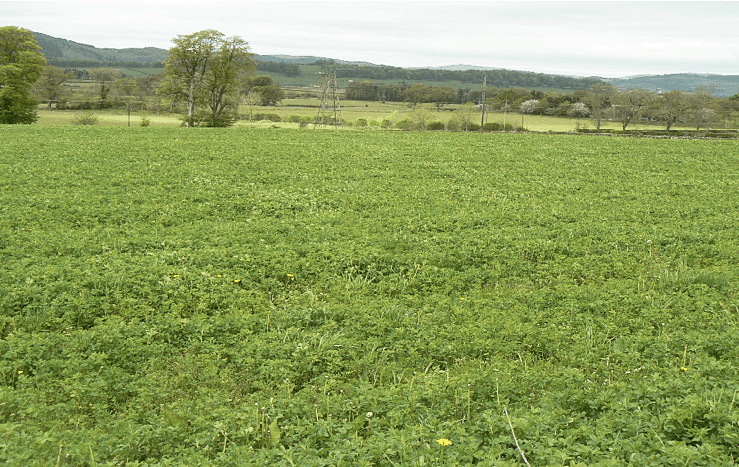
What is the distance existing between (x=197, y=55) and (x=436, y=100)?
5498 centimetres

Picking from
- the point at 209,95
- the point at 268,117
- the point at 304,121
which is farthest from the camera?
the point at 268,117

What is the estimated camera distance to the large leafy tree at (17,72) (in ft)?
201

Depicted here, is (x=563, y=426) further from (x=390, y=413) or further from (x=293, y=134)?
(x=293, y=134)

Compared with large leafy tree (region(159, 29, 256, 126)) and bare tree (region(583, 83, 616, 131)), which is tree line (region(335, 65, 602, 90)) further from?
large leafy tree (region(159, 29, 256, 126))

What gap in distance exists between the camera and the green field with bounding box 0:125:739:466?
522 centimetres

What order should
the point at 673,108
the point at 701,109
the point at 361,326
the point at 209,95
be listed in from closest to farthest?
the point at 361,326
the point at 209,95
the point at 701,109
the point at 673,108

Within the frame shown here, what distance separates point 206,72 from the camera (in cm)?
7256

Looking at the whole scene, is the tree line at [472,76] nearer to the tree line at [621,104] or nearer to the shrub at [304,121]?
the tree line at [621,104]

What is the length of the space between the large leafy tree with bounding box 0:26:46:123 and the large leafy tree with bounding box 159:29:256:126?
15988 millimetres

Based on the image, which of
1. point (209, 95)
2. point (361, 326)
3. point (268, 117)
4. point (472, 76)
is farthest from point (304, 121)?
point (472, 76)

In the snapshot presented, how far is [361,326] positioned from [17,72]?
241 ft

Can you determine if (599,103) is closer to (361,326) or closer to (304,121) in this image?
(304,121)

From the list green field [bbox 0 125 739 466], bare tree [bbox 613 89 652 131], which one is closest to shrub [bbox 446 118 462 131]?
bare tree [bbox 613 89 652 131]

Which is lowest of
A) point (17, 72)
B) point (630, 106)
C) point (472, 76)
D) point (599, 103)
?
point (17, 72)
